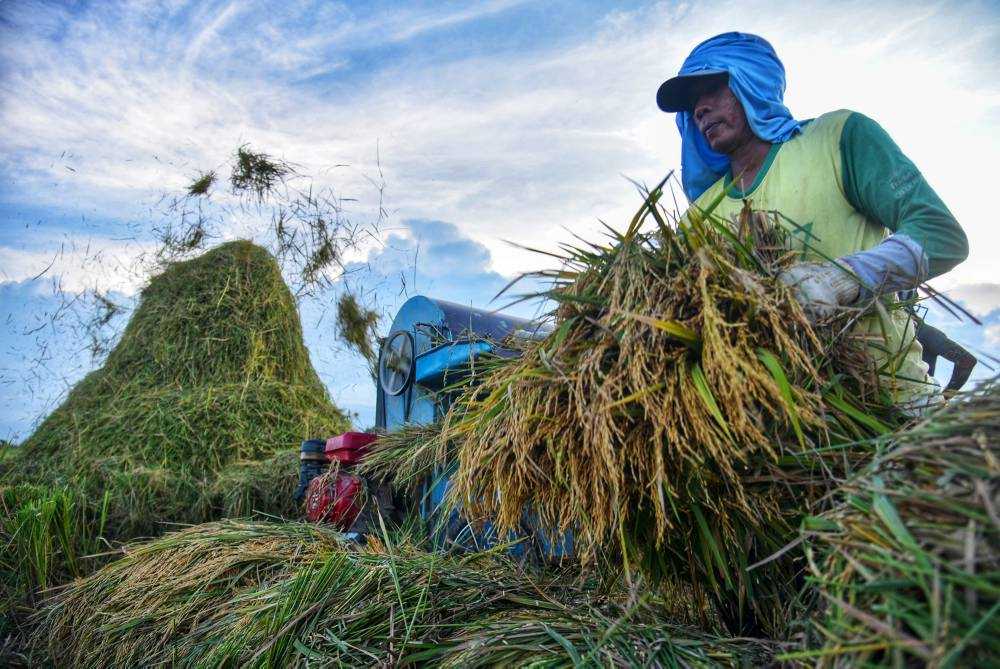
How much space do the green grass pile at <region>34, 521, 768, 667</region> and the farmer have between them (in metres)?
0.79

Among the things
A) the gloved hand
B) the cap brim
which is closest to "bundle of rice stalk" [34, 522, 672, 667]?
the gloved hand

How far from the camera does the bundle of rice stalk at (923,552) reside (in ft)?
2.51

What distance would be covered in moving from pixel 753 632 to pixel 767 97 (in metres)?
1.65

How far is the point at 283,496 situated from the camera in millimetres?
4566

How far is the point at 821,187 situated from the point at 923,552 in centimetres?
A: 134

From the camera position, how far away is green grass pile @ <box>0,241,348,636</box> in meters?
4.38

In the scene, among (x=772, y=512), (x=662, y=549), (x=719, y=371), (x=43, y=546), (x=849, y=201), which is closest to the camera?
(x=719, y=371)

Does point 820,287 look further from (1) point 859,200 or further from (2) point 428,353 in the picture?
(2) point 428,353

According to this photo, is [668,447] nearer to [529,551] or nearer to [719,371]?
[719,371]

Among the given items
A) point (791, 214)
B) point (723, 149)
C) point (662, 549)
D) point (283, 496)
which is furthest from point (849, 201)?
point (283, 496)

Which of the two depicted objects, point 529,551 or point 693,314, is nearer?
point 693,314

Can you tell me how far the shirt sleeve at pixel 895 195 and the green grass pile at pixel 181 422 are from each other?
3.95 meters

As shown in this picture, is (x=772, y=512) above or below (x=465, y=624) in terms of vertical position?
above

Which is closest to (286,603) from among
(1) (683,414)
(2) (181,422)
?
(1) (683,414)
